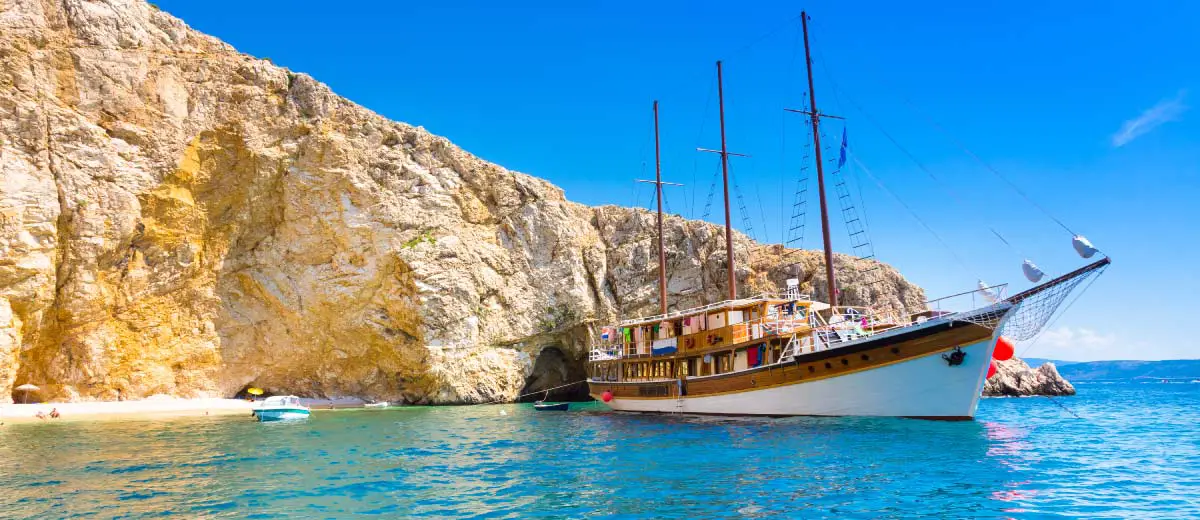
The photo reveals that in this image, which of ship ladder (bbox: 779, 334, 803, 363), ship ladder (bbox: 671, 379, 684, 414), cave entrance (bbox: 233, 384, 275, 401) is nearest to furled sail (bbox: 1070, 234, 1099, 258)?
ship ladder (bbox: 779, 334, 803, 363)

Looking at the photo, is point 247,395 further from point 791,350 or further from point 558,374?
point 791,350

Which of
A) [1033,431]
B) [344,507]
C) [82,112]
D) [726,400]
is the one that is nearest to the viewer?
[344,507]

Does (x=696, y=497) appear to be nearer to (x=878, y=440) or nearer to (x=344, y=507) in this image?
(x=344, y=507)

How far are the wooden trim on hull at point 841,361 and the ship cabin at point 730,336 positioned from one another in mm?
589

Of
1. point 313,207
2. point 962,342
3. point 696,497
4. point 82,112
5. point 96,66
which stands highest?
point 96,66

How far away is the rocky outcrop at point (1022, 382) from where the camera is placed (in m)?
51.8

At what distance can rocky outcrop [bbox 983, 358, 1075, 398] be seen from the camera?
51.8 m

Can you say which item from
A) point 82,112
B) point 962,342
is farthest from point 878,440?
point 82,112

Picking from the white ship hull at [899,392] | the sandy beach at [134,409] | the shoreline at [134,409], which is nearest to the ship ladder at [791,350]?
the white ship hull at [899,392]

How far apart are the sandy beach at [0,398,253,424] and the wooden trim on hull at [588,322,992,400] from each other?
2599 cm

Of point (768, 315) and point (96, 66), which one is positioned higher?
point (96, 66)

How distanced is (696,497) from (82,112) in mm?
47221

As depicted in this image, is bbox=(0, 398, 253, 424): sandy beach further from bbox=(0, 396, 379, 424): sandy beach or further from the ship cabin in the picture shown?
the ship cabin

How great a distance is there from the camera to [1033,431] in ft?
75.9
